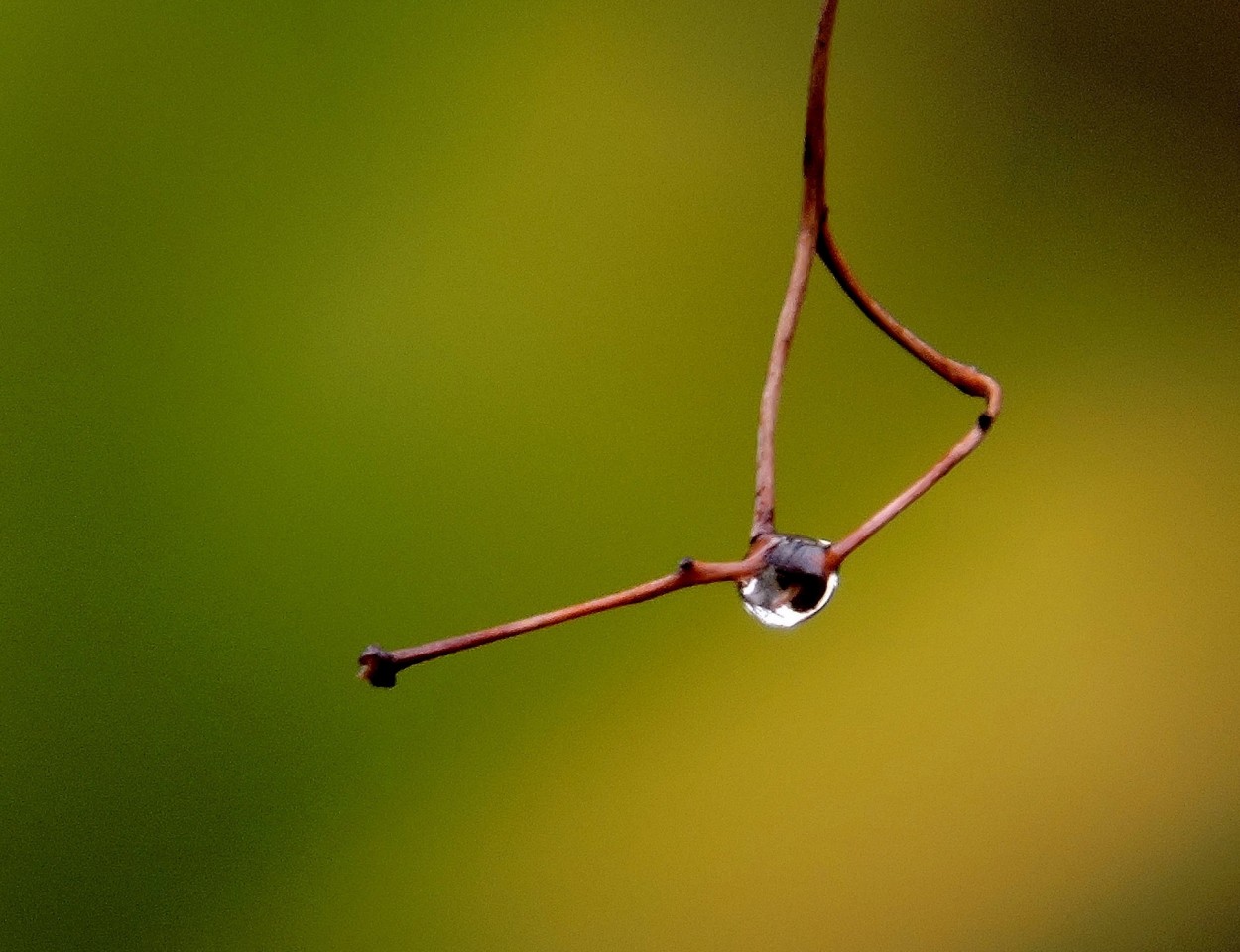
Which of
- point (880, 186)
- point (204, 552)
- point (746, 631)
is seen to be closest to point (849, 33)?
point (880, 186)

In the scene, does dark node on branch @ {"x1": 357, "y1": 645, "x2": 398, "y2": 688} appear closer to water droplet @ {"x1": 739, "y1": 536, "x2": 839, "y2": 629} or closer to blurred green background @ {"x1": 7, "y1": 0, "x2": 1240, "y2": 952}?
water droplet @ {"x1": 739, "y1": 536, "x2": 839, "y2": 629}

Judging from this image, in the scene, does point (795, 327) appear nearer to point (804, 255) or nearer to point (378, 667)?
point (804, 255)

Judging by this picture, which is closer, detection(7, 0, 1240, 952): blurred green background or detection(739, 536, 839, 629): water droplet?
detection(739, 536, 839, 629): water droplet

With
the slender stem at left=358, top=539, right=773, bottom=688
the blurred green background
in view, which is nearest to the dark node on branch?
the slender stem at left=358, top=539, right=773, bottom=688

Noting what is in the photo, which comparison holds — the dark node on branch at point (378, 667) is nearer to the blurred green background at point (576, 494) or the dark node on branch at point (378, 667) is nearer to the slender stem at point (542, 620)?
the slender stem at point (542, 620)

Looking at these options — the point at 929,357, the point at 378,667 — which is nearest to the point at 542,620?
the point at 378,667

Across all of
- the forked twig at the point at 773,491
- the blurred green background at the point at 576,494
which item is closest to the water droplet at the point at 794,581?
the forked twig at the point at 773,491

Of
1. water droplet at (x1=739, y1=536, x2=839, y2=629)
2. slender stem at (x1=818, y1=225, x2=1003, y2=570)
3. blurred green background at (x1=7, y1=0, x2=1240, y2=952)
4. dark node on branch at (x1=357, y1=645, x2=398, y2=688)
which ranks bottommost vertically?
water droplet at (x1=739, y1=536, x2=839, y2=629)

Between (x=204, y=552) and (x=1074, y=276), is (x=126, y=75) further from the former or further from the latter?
(x=1074, y=276)
